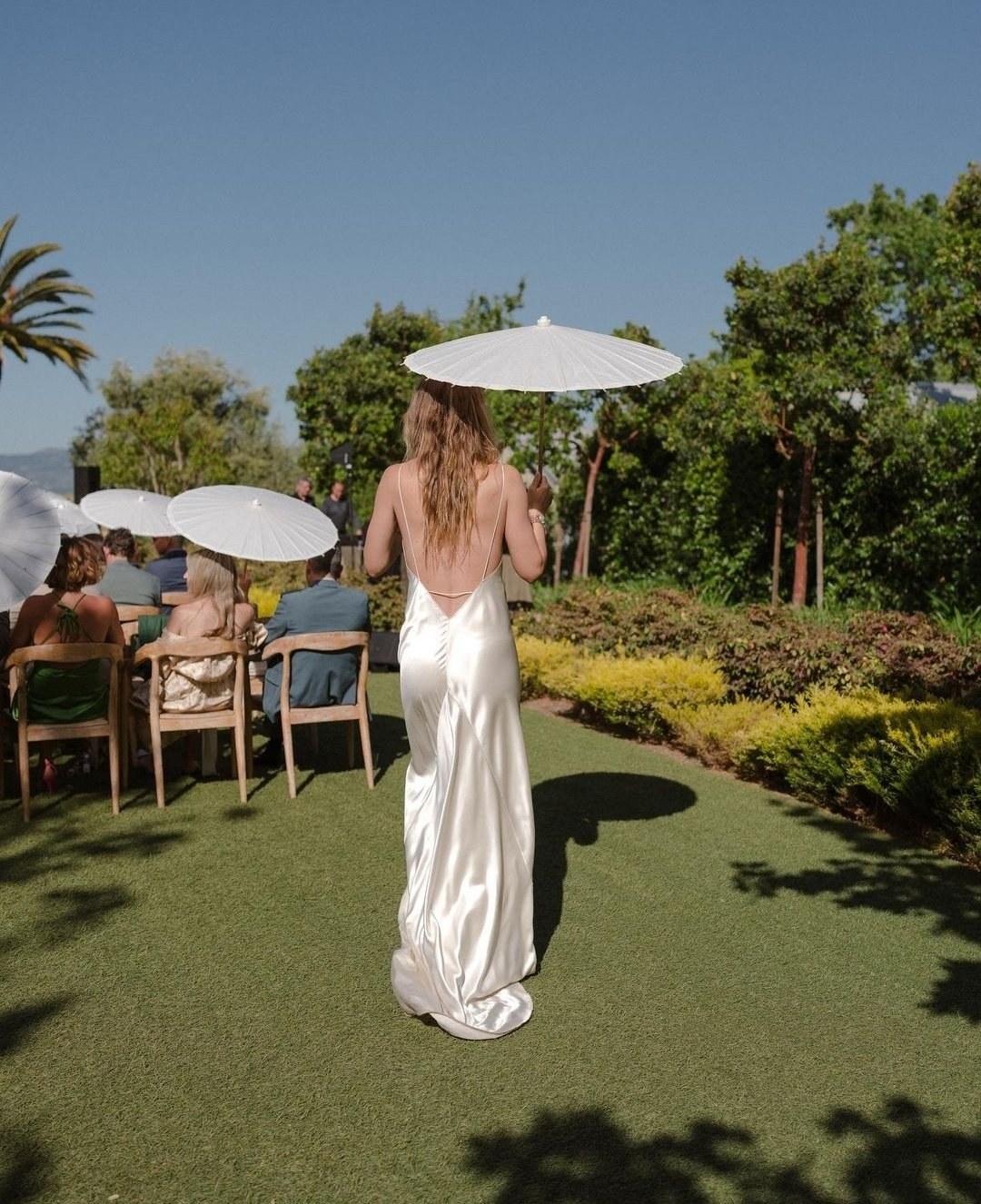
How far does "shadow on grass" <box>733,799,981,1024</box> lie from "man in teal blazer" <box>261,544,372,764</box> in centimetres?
269

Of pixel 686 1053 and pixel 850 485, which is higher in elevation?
pixel 850 485

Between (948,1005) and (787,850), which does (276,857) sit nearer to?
(787,850)

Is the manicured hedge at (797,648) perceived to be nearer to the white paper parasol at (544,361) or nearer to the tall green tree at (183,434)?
the white paper parasol at (544,361)

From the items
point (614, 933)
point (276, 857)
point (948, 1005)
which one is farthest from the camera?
point (276, 857)

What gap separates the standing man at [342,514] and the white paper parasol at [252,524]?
954 cm

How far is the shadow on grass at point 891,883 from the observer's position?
476 centimetres

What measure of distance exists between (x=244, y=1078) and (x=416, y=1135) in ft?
2.03

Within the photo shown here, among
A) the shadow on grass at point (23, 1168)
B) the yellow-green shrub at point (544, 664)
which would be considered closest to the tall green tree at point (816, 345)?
the yellow-green shrub at point (544, 664)

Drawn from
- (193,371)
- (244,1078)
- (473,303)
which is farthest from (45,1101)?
(193,371)

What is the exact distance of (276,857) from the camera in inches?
217

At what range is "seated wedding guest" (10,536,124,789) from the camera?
6.13 meters

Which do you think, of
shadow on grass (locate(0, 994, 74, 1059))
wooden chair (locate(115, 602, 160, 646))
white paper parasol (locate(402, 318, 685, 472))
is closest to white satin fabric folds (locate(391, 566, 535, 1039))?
white paper parasol (locate(402, 318, 685, 472))

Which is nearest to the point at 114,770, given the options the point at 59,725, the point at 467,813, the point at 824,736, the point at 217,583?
the point at 59,725

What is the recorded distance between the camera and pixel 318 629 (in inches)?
273
